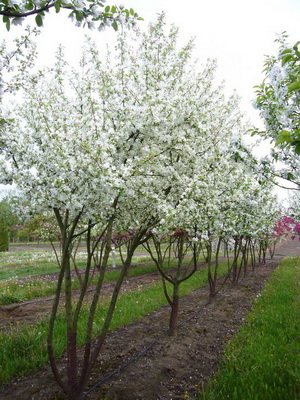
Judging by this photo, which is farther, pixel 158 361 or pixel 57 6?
pixel 158 361

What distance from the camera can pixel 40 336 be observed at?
6.13m

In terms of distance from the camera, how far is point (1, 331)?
6801 millimetres

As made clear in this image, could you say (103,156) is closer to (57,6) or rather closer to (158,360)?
(57,6)

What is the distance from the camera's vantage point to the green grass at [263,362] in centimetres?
387

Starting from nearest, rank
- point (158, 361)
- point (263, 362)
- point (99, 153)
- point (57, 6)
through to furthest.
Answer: point (57, 6) → point (99, 153) → point (263, 362) → point (158, 361)

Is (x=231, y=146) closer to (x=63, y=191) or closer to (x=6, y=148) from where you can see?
(x=63, y=191)

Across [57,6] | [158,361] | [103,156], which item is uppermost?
[57,6]

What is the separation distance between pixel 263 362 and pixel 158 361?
1815 millimetres

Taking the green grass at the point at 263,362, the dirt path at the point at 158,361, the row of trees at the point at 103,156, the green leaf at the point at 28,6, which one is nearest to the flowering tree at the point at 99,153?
the row of trees at the point at 103,156

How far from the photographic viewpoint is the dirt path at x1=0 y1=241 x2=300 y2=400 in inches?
171

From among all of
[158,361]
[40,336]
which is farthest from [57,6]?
[40,336]

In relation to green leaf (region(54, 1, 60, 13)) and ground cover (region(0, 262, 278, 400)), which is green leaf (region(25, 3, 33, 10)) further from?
ground cover (region(0, 262, 278, 400))

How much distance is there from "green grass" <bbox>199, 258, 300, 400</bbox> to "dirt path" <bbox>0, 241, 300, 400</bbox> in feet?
1.23

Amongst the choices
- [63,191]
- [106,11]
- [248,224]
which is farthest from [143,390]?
[248,224]
